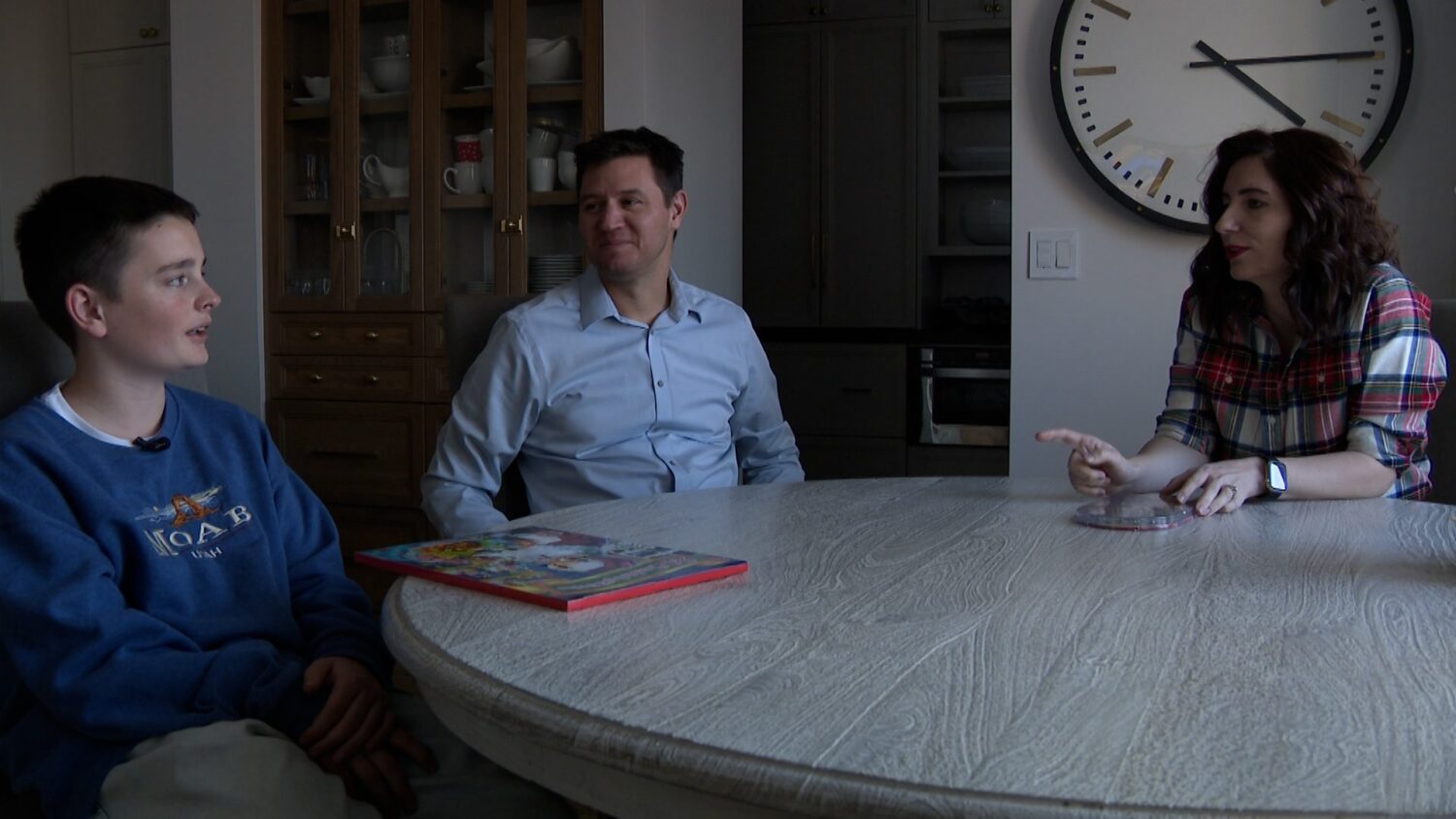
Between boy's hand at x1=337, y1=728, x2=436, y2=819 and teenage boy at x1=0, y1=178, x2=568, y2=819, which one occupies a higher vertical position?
teenage boy at x1=0, y1=178, x2=568, y2=819

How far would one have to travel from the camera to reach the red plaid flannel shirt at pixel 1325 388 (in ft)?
5.58

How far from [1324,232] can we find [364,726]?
151 cm

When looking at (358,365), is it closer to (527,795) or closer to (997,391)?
(997,391)

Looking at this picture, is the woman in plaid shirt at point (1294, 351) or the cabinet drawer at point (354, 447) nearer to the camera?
the woman in plaid shirt at point (1294, 351)

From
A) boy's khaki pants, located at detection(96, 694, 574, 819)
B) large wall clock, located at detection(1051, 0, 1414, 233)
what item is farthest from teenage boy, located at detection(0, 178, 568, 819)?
large wall clock, located at detection(1051, 0, 1414, 233)

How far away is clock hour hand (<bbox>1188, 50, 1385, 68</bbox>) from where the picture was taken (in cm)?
244

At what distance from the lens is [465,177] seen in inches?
147

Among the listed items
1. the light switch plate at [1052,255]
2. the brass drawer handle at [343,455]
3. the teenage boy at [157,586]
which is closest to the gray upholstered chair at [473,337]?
the teenage boy at [157,586]

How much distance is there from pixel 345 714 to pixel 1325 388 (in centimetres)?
141

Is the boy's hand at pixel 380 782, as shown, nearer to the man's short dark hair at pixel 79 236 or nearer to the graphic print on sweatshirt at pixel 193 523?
the graphic print on sweatshirt at pixel 193 523

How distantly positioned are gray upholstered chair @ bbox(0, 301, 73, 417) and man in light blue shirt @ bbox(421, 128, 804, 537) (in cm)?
59

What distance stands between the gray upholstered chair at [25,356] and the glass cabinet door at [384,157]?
7.54 ft

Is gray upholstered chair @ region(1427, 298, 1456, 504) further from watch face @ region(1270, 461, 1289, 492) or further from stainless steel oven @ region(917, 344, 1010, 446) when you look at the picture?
stainless steel oven @ region(917, 344, 1010, 446)

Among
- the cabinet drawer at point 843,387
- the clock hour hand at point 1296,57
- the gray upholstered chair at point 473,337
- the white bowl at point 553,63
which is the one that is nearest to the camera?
the gray upholstered chair at point 473,337
